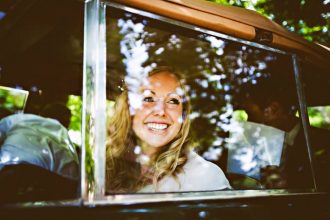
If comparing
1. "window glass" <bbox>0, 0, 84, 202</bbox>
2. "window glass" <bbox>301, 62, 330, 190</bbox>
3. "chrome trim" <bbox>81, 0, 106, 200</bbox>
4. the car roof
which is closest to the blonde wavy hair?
"window glass" <bbox>0, 0, 84, 202</bbox>

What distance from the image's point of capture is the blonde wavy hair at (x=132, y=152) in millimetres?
2068

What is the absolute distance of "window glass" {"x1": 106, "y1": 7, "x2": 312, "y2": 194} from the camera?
208 centimetres

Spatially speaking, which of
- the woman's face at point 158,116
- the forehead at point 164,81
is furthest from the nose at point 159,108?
the forehead at point 164,81

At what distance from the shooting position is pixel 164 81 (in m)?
2.48

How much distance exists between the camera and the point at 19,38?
3.13 m

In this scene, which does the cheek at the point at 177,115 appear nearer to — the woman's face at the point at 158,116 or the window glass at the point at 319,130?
the woman's face at the point at 158,116

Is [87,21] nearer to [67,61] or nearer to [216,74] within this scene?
[67,61]

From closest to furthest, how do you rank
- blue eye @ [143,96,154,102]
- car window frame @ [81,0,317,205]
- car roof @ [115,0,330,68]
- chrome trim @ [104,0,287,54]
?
1. car window frame @ [81,0,317,205]
2. chrome trim @ [104,0,287,54]
3. car roof @ [115,0,330,68]
4. blue eye @ [143,96,154,102]

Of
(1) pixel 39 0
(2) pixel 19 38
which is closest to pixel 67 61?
(2) pixel 19 38

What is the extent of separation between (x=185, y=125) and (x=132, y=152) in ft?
1.30

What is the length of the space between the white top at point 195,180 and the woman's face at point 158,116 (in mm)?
238

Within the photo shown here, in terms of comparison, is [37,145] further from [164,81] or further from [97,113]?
[164,81]

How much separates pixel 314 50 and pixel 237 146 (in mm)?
1377

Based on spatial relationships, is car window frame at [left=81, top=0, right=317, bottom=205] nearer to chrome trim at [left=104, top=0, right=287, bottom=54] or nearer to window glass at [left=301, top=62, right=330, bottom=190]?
chrome trim at [left=104, top=0, right=287, bottom=54]
